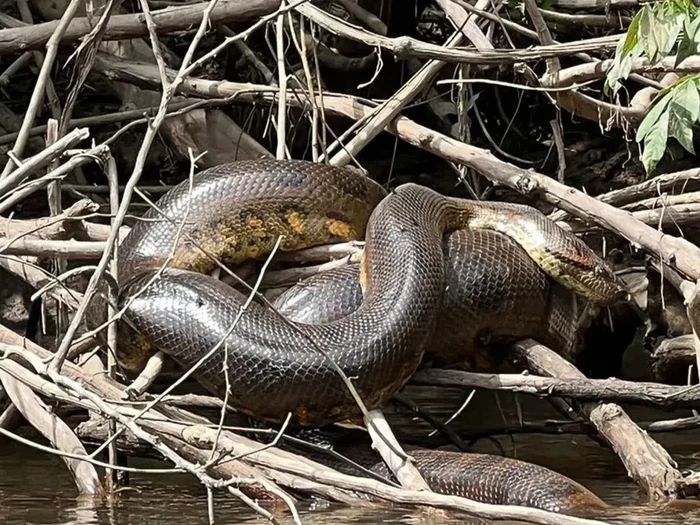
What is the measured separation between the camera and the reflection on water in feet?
14.9

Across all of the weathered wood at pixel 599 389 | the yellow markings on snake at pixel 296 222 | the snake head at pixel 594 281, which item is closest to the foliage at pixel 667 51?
the weathered wood at pixel 599 389

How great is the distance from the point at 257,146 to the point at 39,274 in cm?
181

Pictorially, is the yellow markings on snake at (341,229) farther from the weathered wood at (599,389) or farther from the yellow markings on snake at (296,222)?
the weathered wood at (599,389)

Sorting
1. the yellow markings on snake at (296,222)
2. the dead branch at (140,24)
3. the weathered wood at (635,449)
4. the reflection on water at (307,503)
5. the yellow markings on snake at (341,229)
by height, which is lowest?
the reflection on water at (307,503)

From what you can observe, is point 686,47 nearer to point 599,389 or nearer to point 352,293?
point 599,389

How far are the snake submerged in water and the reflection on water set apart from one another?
353 mm

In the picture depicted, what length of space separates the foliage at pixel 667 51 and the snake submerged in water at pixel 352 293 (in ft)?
4.57

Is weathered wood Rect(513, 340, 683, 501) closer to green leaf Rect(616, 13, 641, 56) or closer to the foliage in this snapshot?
the foliage

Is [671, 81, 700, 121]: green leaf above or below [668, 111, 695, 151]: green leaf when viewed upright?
above

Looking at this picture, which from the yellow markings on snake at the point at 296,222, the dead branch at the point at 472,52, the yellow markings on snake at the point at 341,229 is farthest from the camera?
the yellow markings on snake at the point at 341,229

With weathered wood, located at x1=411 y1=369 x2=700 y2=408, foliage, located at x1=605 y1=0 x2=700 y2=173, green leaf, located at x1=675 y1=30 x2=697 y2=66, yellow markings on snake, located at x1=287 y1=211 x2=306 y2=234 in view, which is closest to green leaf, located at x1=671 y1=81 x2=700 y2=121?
foliage, located at x1=605 y1=0 x2=700 y2=173

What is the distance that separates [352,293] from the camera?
212 inches

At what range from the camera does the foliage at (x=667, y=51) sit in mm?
3721

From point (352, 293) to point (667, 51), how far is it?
1.96m
